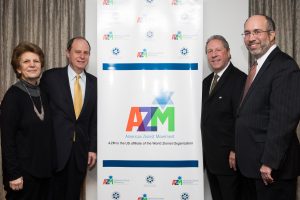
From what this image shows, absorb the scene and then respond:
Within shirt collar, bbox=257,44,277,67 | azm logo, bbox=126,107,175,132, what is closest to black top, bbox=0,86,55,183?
azm logo, bbox=126,107,175,132

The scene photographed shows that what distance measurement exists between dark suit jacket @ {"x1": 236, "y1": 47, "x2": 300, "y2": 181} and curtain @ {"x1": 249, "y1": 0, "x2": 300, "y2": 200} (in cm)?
126

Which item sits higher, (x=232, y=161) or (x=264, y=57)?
(x=264, y=57)

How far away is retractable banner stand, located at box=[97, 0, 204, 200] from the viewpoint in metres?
2.97

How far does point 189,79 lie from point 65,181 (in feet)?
4.65

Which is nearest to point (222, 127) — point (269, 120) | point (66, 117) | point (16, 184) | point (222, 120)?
point (222, 120)

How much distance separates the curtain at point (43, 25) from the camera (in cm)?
346

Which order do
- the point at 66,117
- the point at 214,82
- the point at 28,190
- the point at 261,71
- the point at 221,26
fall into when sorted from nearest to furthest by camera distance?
the point at 261,71, the point at 28,190, the point at 66,117, the point at 214,82, the point at 221,26

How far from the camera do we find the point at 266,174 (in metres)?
2.18

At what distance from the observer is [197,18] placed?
2994mm

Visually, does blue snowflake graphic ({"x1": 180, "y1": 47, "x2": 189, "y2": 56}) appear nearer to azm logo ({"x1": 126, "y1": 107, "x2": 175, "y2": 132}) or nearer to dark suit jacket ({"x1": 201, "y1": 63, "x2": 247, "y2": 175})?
dark suit jacket ({"x1": 201, "y1": 63, "x2": 247, "y2": 175})

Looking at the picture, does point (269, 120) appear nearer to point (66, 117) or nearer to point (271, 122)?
point (271, 122)

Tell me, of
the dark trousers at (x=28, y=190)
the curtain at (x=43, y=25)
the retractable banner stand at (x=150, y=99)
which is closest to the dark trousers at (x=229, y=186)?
the retractable banner stand at (x=150, y=99)

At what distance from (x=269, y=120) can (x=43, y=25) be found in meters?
2.49

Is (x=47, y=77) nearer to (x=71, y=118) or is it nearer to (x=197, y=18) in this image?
(x=71, y=118)
